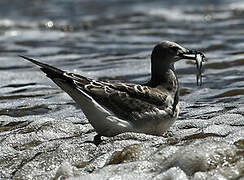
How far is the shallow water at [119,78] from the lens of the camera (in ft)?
18.0

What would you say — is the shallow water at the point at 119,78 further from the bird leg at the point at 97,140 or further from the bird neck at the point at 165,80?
the bird neck at the point at 165,80

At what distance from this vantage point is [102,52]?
41.7 ft

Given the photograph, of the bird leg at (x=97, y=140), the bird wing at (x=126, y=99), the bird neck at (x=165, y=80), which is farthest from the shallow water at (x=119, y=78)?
the bird neck at (x=165, y=80)

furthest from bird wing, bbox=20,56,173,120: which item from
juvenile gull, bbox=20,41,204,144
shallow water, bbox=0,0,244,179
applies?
shallow water, bbox=0,0,244,179

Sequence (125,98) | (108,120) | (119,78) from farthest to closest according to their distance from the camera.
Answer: (119,78)
(125,98)
(108,120)

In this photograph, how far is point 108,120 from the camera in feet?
20.9

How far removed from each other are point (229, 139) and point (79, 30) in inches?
419

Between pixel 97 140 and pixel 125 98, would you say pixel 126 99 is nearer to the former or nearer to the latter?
pixel 125 98

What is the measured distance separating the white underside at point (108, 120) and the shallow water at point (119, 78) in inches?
4.6

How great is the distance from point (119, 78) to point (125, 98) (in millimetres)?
3665

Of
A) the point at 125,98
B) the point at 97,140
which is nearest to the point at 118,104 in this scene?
the point at 125,98

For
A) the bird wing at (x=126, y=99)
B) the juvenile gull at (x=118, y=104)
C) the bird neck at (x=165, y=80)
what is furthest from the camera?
the bird neck at (x=165, y=80)

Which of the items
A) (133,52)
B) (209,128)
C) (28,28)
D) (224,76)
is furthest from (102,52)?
(209,128)

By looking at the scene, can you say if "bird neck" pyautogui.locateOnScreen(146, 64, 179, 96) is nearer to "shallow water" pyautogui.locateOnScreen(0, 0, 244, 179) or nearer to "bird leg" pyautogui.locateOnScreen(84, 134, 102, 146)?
"shallow water" pyautogui.locateOnScreen(0, 0, 244, 179)
